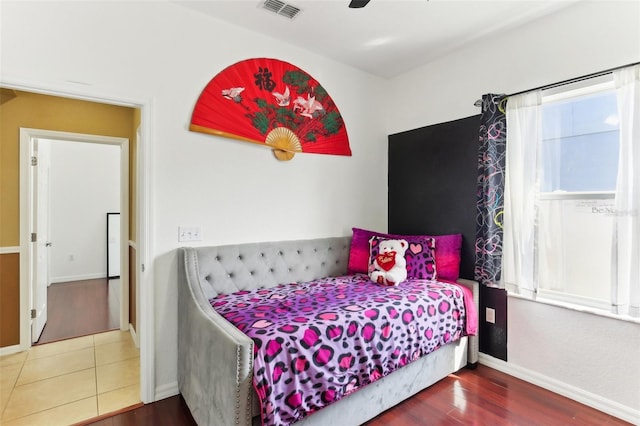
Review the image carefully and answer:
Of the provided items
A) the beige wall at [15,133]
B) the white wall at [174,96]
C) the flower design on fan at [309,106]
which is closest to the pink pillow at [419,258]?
the white wall at [174,96]

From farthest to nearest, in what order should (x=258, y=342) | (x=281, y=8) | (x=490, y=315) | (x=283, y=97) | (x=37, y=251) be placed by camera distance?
(x=37, y=251), (x=283, y=97), (x=490, y=315), (x=281, y=8), (x=258, y=342)

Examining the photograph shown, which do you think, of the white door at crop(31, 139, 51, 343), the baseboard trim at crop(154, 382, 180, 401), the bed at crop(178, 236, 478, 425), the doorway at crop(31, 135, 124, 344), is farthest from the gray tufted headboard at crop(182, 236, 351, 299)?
the doorway at crop(31, 135, 124, 344)

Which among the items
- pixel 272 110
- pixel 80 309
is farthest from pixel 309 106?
pixel 80 309

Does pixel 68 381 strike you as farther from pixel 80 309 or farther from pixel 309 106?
pixel 309 106

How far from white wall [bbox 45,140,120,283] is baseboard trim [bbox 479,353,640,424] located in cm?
626

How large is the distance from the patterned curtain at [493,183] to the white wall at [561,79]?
0.64ft

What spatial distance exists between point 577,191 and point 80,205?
6946 millimetres

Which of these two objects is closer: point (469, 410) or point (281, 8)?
point (469, 410)

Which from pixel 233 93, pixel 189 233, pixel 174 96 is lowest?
pixel 189 233

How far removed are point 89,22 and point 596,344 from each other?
151 inches

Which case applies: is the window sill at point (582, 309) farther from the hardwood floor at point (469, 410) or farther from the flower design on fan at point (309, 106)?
the flower design on fan at point (309, 106)

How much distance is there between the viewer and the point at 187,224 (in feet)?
7.57

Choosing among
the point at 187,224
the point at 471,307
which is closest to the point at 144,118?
the point at 187,224

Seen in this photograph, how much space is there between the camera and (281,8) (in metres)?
2.30
